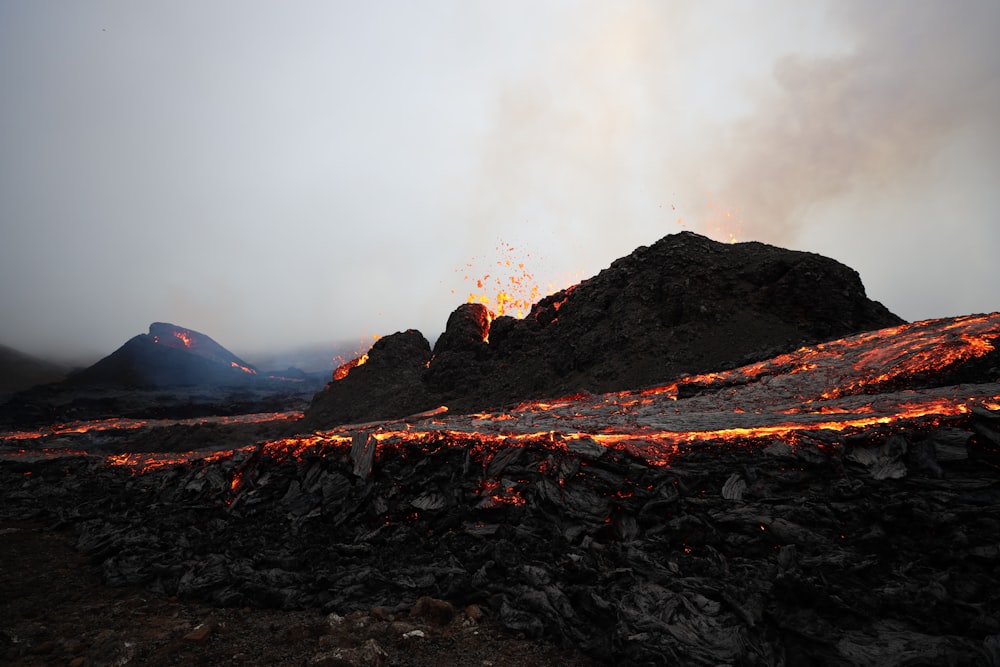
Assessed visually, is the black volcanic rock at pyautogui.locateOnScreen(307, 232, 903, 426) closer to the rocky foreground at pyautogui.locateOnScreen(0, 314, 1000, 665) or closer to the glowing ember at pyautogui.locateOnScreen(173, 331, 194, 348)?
the rocky foreground at pyautogui.locateOnScreen(0, 314, 1000, 665)

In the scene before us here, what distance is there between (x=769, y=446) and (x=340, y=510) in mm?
13173

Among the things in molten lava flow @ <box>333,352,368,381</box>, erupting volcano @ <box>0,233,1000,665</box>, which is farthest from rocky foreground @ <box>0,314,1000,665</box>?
molten lava flow @ <box>333,352,368,381</box>

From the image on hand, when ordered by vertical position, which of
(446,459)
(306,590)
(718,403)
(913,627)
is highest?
(718,403)

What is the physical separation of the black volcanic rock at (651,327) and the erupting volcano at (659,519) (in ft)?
34.7

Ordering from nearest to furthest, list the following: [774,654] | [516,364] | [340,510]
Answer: [774,654] < [340,510] < [516,364]

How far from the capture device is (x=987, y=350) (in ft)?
58.0

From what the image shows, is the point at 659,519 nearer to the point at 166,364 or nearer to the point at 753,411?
the point at 753,411

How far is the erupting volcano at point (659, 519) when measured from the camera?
7891 mm

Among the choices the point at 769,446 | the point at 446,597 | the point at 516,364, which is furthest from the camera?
the point at 516,364

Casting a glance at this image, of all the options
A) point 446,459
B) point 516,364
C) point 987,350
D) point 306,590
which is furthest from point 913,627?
point 516,364

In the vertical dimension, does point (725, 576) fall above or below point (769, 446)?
below

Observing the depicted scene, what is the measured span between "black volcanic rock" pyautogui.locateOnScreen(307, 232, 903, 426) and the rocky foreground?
16218 mm

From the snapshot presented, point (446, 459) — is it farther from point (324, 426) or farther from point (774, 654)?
point (324, 426)

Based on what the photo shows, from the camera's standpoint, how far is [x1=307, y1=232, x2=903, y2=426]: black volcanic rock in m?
34.3
